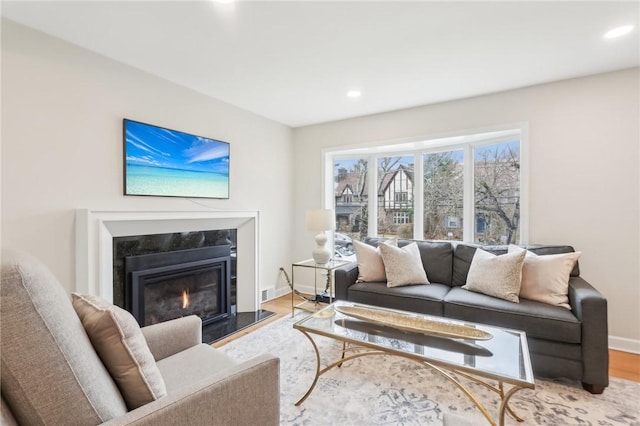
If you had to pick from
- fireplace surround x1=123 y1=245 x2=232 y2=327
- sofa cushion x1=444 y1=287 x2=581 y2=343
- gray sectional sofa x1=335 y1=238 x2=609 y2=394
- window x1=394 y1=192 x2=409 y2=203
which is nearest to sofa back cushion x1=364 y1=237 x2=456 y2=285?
gray sectional sofa x1=335 y1=238 x2=609 y2=394

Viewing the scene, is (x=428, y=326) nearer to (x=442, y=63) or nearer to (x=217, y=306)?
(x=442, y=63)

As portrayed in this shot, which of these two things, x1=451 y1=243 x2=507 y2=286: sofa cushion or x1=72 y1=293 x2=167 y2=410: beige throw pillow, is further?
x1=451 y1=243 x2=507 y2=286: sofa cushion

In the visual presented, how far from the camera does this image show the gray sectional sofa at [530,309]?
1.95m

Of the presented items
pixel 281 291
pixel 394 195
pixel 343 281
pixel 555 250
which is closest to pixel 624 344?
pixel 555 250

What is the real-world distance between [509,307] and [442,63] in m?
2.00

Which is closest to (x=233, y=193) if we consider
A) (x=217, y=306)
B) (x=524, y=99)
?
(x=217, y=306)

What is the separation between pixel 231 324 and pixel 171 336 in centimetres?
164

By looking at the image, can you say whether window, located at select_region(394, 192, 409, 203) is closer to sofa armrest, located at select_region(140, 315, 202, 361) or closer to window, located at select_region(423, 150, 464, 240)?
window, located at select_region(423, 150, 464, 240)

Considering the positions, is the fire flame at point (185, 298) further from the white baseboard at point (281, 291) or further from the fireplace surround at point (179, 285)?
the white baseboard at point (281, 291)

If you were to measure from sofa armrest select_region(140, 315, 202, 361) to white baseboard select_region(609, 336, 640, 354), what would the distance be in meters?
3.43

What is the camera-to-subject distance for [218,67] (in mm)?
2561

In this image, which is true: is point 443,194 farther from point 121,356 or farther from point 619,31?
→ point 121,356

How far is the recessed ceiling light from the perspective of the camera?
6.68 feet

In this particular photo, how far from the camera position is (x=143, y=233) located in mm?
2672
